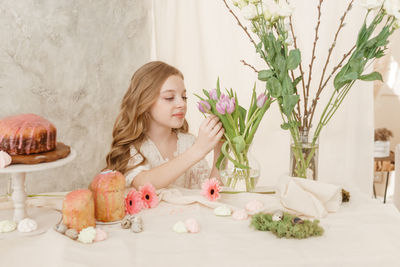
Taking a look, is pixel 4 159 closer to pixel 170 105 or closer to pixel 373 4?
pixel 170 105

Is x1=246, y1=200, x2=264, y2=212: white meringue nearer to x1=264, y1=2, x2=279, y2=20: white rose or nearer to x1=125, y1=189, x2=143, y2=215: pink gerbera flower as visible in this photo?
x1=125, y1=189, x2=143, y2=215: pink gerbera flower

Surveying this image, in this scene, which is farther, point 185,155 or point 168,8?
point 168,8

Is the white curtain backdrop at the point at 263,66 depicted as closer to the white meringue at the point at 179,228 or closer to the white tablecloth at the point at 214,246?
the white tablecloth at the point at 214,246

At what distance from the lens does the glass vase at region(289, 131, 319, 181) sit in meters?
1.17

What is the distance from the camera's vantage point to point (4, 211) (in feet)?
3.64

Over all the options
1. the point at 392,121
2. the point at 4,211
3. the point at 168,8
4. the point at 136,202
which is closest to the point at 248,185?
the point at 136,202

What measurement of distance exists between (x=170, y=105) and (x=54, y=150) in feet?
1.88

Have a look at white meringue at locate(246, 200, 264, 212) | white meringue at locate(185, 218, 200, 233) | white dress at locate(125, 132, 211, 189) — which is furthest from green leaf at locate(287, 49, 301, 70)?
white dress at locate(125, 132, 211, 189)

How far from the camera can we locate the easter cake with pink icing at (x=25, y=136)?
0.93 meters

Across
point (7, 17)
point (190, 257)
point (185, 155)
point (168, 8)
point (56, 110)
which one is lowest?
point (190, 257)

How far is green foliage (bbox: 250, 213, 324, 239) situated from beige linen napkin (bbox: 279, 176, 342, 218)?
0.06 m

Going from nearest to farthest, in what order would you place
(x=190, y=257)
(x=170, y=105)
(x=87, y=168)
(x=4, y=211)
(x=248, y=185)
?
(x=190, y=257) → (x=4, y=211) → (x=248, y=185) → (x=170, y=105) → (x=87, y=168)

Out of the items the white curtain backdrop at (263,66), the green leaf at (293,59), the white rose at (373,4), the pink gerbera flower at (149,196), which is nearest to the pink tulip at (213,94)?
the green leaf at (293,59)

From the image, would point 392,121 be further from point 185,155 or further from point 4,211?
point 4,211
